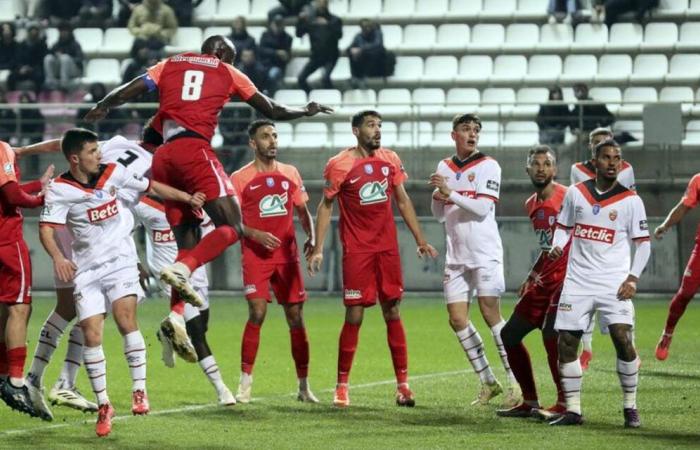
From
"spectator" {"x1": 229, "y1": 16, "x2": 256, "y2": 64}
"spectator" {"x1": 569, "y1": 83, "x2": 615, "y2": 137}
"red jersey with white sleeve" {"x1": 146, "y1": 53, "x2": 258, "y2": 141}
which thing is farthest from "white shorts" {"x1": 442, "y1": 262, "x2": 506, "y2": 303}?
"spectator" {"x1": 229, "y1": 16, "x2": 256, "y2": 64}

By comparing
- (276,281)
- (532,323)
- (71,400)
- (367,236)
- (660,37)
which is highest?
(660,37)

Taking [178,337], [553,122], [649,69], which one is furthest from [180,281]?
[649,69]

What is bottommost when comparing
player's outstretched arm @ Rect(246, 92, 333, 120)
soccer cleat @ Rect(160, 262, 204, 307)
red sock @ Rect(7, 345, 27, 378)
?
red sock @ Rect(7, 345, 27, 378)

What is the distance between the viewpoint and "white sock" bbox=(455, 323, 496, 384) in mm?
10570

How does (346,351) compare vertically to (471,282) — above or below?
below

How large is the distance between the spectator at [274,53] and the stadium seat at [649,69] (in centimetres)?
570

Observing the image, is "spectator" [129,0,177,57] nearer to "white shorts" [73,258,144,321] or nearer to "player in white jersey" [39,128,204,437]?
"player in white jersey" [39,128,204,437]

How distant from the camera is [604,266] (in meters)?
9.01

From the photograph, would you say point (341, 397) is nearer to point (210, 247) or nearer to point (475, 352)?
point (475, 352)

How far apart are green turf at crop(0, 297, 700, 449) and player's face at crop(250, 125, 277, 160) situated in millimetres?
1917

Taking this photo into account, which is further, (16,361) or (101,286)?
(16,361)

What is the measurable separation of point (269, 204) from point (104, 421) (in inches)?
109

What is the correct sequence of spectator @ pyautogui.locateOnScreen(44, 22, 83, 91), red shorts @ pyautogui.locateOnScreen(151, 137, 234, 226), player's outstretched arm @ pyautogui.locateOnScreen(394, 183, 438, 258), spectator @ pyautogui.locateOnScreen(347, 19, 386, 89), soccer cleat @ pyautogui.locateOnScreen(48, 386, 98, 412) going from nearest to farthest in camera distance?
1. red shorts @ pyautogui.locateOnScreen(151, 137, 234, 226)
2. soccer cleat @ pyautogui.locateOnScreen(48, 386, 98, 412)
3. player's outstretched arm @ pyautogui.locateOnScreen(394, 183, 438, 258)
4. spectator @ pyautogui.locateOnScreen(347, 19, 386, 89)
5. spectator @ pyautogui.locateOnScreen(44, 22, 83, 91)

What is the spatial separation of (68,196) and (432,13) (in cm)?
1635
